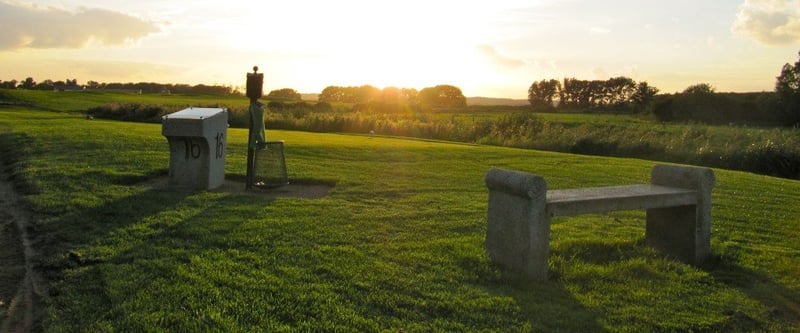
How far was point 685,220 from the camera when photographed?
21.4ft

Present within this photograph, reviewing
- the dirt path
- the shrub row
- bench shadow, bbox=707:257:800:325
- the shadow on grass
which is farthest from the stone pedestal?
the shrub row

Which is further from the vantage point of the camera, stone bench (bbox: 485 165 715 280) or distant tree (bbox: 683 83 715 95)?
distant tree (bbox: 683 83 715 95)

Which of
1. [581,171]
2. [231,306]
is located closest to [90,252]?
[231,306]

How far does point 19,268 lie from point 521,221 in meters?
4.64

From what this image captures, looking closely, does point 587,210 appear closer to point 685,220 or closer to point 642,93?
point 685,220

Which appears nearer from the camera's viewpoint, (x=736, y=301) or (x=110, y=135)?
(x=736, y=301)

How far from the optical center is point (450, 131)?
3634 centimetres

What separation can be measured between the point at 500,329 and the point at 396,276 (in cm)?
137

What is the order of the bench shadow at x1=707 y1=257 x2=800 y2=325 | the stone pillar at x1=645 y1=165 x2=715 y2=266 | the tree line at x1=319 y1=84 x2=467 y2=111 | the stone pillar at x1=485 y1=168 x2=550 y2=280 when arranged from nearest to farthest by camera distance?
1. the bench shadow at x1=707 y1=257 x2=800 y2=325
2. the stone pillar at x1=485 y1=168 x2=550 y2=280
3. the stone pillar at x1=645 y1=165 x2=715 y2=266
4. the tree line at x1=319 y1=84 x2=467 y2=111

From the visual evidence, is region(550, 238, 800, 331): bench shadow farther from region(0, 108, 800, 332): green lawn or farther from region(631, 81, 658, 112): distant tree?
region(631, 81, 658, 112): distant tree

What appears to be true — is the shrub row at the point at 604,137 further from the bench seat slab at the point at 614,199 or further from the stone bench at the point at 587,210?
the bench seat slab at the point at 614,199

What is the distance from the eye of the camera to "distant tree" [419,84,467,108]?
97.0 m

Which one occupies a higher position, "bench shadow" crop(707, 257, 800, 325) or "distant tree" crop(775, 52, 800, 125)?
"distant tree" crop(775, 52, 800, 125)

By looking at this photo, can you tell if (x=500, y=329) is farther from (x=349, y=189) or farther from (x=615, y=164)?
(x=615, y=164)
